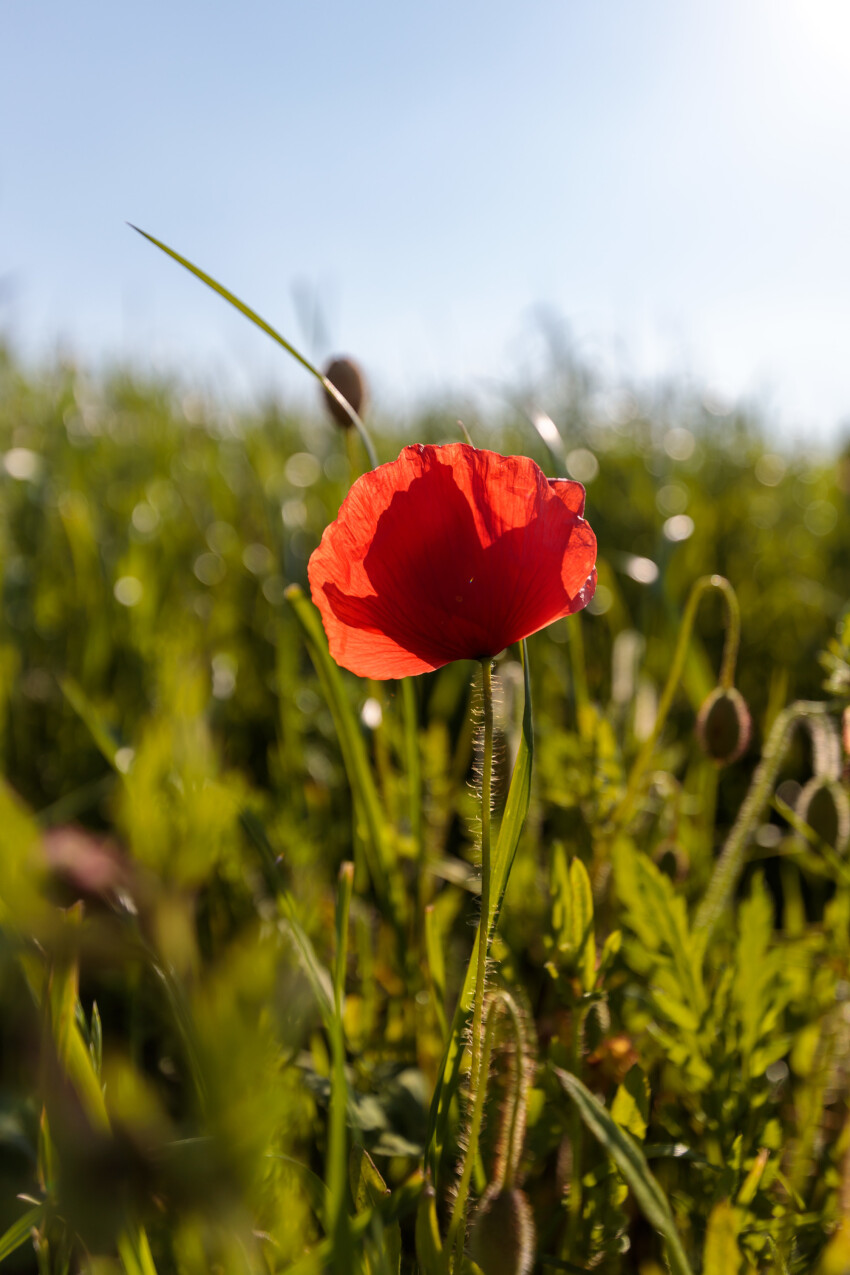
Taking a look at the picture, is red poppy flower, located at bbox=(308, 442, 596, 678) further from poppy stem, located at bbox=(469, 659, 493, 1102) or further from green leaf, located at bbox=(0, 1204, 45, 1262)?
green leaf, located at bbox=(0, 1204, 45, 1262)

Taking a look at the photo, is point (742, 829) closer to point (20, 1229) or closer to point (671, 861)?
point (671, 861)

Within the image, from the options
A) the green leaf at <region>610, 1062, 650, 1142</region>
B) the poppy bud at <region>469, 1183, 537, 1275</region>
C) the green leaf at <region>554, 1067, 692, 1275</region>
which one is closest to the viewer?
the green leaf at <region>554, 1067, 692, 1275</region>

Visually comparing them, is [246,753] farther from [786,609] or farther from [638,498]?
[638,498]

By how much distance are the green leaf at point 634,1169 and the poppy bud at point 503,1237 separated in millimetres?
104

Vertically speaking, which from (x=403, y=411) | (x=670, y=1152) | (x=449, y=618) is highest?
(x=449, y=618)

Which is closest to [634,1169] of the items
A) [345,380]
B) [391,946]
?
[391,946]

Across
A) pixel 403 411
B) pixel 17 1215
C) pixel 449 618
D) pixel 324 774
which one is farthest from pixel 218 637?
pixel 403 411

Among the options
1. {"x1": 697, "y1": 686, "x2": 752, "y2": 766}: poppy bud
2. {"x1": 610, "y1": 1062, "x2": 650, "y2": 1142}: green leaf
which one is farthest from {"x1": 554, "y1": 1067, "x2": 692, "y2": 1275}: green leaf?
{"x1": 697, "y1": 686, "x2": 752, "y2": 766}: poppy bud

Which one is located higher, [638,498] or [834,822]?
[834,822]

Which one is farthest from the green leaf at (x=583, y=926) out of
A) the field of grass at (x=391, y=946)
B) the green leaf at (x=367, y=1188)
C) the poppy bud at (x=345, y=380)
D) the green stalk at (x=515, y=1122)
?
the poppy bud at (x=345, y=380)

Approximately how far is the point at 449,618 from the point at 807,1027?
2.38 feet

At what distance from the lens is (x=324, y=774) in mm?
1666

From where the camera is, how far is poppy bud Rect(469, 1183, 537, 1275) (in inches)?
24.8

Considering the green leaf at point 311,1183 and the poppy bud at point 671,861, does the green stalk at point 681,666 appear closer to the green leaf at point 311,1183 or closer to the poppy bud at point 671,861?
the poppy bud at point 671,861
